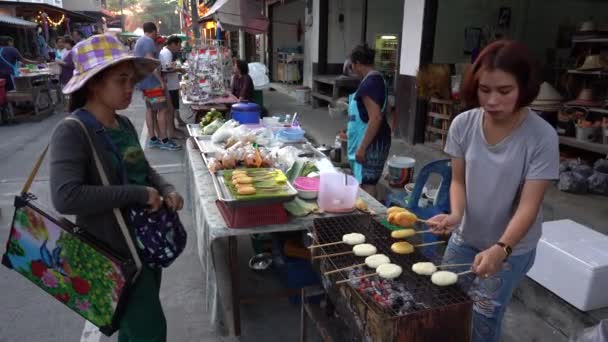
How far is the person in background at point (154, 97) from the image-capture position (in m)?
7.45

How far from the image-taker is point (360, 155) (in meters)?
3.96

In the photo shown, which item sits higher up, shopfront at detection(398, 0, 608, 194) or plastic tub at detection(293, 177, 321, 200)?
shopfront at detection(398, 0, 608, 194)

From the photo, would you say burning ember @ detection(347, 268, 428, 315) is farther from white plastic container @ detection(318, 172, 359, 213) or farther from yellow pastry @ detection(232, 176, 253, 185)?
yellow pastry @ detection(232, 176, 253, 185)

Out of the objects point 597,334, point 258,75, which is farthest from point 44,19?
point 597,334

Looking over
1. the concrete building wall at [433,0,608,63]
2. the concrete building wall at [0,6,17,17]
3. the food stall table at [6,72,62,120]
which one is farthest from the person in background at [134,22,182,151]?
the concrete building wall at [0,6,17,17]

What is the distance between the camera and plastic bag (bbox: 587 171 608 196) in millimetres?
4660

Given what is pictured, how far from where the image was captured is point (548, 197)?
4.68 meters

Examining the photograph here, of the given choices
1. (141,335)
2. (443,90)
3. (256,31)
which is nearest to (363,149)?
(141,335)

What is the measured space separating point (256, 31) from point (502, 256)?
1065 centimetres

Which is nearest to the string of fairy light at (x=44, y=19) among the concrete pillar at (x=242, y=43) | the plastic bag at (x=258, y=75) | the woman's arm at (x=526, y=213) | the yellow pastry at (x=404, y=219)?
the concrete pillar at (x=242, y=43)

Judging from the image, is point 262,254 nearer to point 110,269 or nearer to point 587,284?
point 110,269

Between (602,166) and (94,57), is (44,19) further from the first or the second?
(602,166)

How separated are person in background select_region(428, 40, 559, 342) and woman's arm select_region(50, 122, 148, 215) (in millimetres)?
1547

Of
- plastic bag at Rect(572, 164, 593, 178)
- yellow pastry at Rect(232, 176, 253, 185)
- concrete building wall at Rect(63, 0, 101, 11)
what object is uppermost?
concrete building wall at Rect(63, 0, 101, 11)
